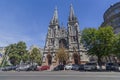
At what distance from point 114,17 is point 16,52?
121 feet

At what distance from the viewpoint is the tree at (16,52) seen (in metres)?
71.4

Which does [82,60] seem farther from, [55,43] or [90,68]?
[90,68]

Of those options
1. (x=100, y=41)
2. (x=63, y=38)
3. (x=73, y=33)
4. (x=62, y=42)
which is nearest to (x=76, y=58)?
(x=62, y=42)

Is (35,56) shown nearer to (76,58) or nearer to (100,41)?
(76,58)

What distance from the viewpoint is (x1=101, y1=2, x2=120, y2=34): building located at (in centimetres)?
6481

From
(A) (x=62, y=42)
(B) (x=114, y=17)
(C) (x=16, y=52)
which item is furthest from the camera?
(A) (x=62, y=42)

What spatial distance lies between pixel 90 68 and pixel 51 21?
4744 cm

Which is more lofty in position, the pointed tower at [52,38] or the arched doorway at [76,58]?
the pointed tower at [52,38]

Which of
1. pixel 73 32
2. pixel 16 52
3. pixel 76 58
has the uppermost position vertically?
pixel 73 32

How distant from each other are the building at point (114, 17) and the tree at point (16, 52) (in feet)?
106

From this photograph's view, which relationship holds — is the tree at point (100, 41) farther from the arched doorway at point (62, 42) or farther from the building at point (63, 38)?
the arched doorway at point (62, 42)

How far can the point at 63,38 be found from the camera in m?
81.4

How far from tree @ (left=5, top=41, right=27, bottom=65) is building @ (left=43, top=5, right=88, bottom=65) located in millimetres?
9544

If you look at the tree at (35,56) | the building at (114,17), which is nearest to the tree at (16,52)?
the tree at (35,56)
